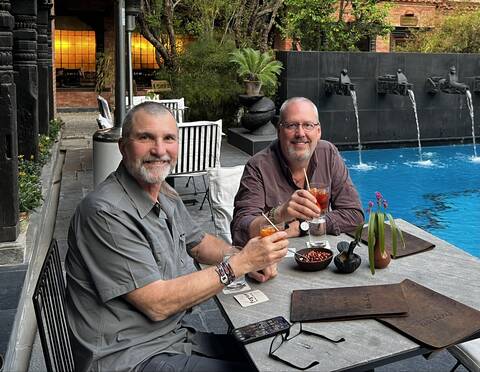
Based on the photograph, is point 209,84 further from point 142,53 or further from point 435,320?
point 435,320

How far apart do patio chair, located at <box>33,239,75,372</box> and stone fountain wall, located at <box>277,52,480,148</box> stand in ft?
30.8

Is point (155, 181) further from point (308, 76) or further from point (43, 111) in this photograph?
point (308, 76)

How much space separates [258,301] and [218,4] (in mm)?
12486

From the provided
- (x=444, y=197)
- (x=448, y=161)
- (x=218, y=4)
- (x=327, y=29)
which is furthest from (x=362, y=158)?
(x=218, y=4)

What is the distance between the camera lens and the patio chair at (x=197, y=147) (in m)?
6.02

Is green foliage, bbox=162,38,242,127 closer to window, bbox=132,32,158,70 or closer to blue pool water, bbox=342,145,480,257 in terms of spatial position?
blue pool water, bbox=342,145,480,257

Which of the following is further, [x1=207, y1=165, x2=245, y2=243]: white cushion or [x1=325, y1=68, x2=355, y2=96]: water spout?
[x1=325, y1=68, x2=355, y2=96]: water spout

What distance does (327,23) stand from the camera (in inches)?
542

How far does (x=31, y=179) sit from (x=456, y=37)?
11.7m

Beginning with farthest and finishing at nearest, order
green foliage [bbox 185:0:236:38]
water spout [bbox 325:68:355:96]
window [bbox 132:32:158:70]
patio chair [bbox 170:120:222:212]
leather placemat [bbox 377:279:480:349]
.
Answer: window [bbox 132:32:158:70] < green foliage [bbox 185:0:236:38] < water spout [bbox 325:68:355:96] < patio chair [bbox 170:120:222:212] < leather placemat [bbox 377:279:480:349]

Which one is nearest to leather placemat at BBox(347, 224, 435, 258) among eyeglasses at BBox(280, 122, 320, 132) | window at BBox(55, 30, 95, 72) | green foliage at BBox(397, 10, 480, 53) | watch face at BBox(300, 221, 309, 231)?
watch face at BBox(300, 221, 309, 231)

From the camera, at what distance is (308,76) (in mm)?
11062

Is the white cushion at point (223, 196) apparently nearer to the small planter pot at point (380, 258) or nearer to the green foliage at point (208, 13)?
the small planter pot at point (380, 258)

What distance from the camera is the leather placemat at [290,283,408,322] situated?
1.86 metres
